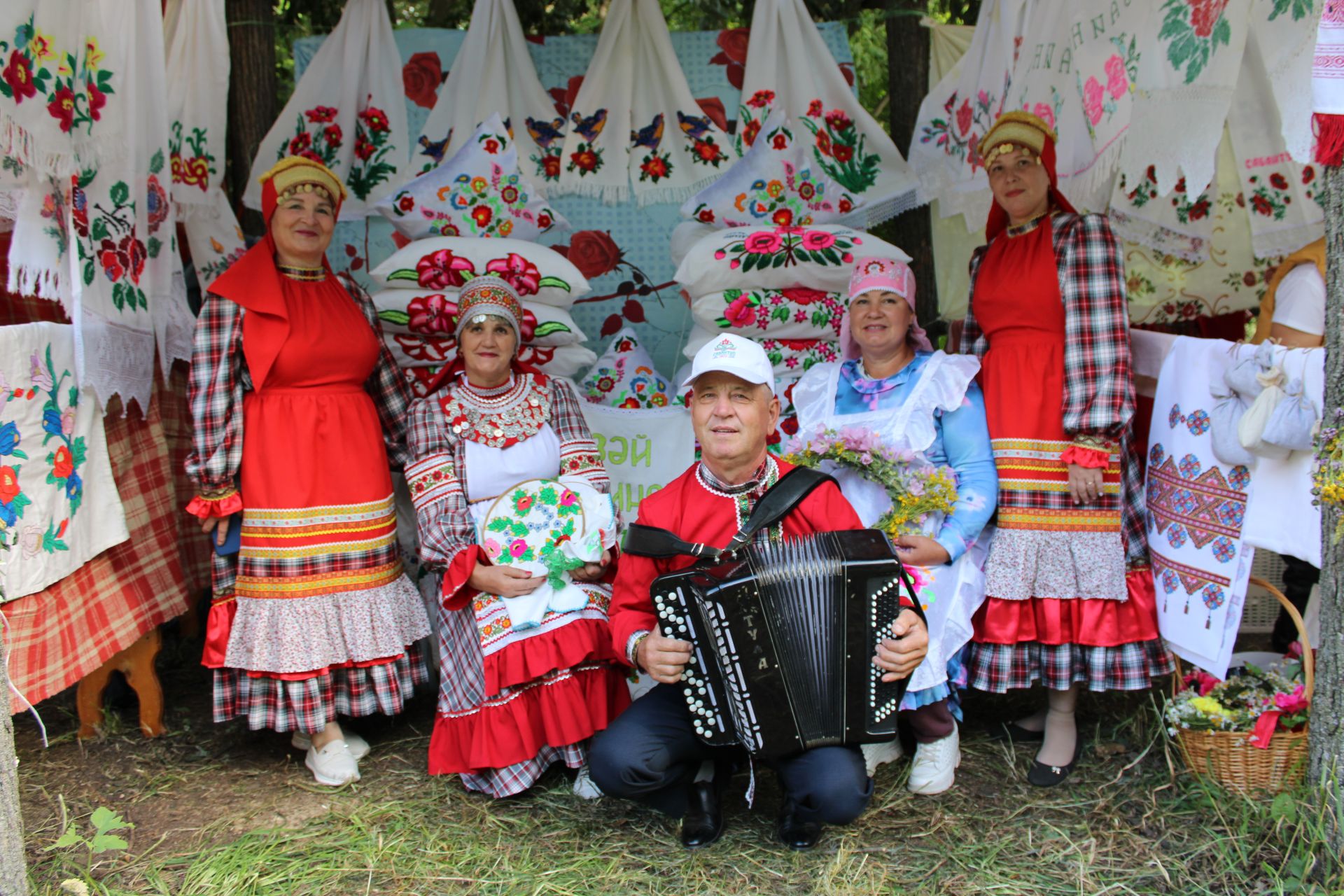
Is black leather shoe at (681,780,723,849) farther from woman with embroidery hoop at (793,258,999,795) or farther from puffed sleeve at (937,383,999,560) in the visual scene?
puffed sleeve at (937,383,999,560)

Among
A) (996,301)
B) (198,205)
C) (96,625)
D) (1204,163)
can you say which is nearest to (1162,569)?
(996,301)

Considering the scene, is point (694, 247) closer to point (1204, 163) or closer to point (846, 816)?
point (1204, 163)

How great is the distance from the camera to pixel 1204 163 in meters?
2.88

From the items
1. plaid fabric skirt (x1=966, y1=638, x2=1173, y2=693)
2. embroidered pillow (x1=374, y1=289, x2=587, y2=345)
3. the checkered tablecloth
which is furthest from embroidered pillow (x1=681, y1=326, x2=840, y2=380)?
the checkered tablecloth

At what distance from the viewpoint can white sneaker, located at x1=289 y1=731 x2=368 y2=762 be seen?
348cm

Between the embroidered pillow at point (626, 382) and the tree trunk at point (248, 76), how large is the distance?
178 cm

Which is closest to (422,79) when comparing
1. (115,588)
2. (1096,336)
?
(115,588)

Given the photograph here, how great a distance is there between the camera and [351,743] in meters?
3.52

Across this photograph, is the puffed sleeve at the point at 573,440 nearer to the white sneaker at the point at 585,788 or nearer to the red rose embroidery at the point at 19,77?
the white sneaker at the point at 585,788

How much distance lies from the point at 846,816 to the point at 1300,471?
1.51 meters

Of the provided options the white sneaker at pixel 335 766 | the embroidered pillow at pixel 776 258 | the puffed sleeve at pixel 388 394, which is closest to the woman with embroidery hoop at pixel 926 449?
the embroidered pillow at pixel 776 258

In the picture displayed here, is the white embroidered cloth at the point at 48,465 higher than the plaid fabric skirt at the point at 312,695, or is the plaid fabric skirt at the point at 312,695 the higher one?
the white embroidered cloth at the point at 48,465

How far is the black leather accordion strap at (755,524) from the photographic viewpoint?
255 cm

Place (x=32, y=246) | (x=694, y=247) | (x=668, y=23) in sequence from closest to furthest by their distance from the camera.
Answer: (x=32, y=246)
(x=694, y=247)
(x=668, y=23)
